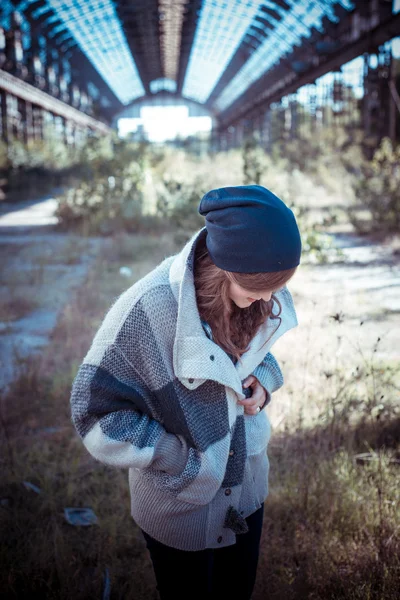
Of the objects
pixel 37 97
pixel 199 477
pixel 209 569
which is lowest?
pixel 209 569

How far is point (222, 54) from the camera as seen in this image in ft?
119

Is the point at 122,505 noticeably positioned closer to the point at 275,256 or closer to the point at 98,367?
the point at 98,367

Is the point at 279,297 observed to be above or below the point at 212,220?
below

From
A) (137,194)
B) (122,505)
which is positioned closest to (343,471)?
(122,505)

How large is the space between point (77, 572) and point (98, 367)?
1.20m

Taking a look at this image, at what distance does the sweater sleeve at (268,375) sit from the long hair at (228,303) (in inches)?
6.0

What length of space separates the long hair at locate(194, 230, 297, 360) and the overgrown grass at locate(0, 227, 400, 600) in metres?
0.97

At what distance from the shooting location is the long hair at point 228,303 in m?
1.47

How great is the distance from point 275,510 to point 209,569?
3.44 ft

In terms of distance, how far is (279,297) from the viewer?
5.98ft

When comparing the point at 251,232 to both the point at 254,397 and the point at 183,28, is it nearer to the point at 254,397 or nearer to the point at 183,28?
the point at 254,397

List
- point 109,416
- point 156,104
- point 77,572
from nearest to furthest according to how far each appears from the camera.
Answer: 1. point 109,416
2. point 77,572
3. point 156,104

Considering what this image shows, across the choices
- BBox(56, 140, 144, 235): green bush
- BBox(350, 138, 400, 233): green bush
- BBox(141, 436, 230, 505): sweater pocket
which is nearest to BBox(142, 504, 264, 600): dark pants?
BBox(141, 436, 230, 505): sweater pocket

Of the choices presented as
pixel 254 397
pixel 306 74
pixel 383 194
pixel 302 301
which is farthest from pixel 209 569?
pixel 306 74
